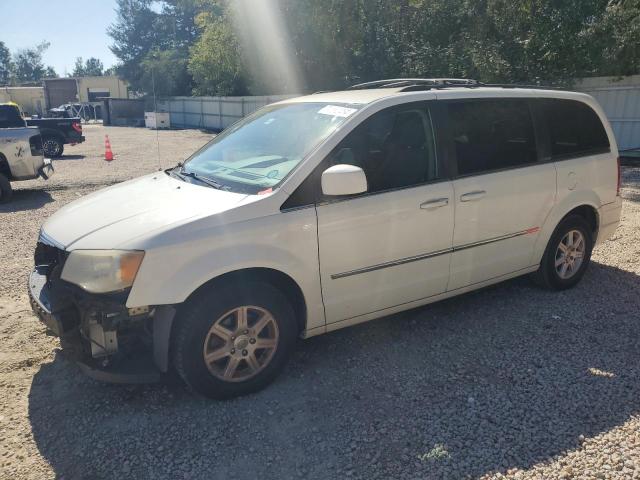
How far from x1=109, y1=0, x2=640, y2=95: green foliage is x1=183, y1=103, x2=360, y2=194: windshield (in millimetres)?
14867

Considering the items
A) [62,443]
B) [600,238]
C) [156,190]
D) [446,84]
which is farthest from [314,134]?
[600,238]

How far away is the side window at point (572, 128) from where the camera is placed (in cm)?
460

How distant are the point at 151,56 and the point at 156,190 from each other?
198 feet

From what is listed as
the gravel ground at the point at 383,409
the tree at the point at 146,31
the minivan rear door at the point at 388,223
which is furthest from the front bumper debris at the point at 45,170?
the tree at the point at 146,31

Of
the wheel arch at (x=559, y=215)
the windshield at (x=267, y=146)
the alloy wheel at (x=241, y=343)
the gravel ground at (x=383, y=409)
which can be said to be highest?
the windshield at (x=267, y=146)

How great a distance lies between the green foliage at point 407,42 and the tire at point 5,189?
14.8 meters

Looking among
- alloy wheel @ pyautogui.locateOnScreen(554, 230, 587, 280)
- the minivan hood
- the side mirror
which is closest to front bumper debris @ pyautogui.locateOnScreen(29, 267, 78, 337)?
the minivan hood

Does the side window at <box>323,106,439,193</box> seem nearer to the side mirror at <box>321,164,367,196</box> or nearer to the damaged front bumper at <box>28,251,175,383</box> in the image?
Result: the side mirror at <box>321,164,367,196</box>

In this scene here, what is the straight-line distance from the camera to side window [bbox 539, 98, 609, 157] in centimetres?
460

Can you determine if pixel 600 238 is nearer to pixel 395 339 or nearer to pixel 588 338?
pixel 588 338

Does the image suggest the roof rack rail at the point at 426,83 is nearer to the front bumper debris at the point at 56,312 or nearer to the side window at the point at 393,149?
the side window at the point at 393,149

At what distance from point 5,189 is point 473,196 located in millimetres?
→ 9386

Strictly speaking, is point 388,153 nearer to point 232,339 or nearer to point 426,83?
point 426,83

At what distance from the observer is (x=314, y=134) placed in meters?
3.60
